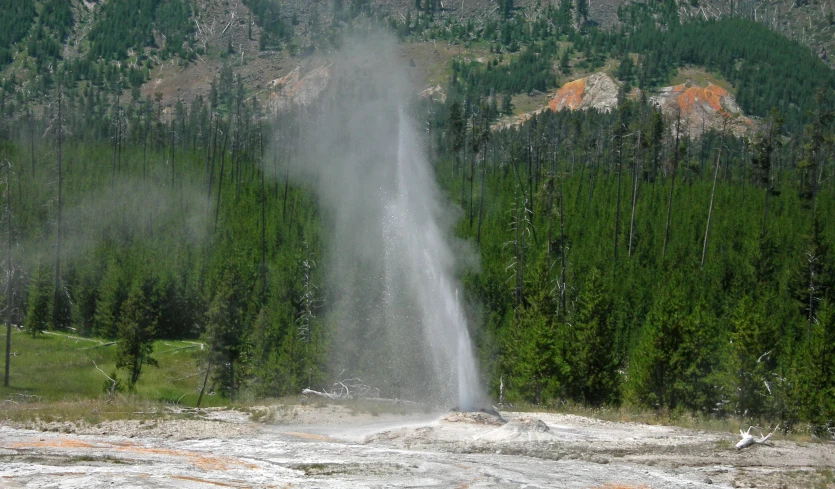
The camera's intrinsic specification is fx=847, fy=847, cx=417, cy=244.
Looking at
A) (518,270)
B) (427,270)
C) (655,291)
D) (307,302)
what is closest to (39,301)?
(307,302)

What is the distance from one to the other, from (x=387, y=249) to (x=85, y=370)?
3251cm

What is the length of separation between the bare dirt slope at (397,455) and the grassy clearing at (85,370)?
27303 mm

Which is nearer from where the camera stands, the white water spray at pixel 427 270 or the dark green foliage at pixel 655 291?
the white water spray at pixel 427 270

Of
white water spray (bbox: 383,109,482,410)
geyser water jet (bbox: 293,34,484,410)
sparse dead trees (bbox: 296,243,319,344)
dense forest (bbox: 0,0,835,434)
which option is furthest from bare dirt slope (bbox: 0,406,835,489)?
sparse dead trees (bbox: 296,243,319,344)

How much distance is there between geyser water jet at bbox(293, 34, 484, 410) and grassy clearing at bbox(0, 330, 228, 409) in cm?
1052

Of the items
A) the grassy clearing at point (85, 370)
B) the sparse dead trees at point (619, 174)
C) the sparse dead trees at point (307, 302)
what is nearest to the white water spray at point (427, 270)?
the sparse dead trees at point (307, 302)

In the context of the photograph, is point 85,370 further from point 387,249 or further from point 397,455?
point 397,455

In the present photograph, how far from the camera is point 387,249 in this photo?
106ft

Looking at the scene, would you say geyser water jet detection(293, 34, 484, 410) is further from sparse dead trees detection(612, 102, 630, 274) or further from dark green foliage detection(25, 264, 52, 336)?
dark green foliage detection(25, 264, 52, 336)

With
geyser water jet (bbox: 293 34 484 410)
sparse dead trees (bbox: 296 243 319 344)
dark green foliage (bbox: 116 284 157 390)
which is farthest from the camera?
sparse dead trees (bbox: 296 243 319 344)

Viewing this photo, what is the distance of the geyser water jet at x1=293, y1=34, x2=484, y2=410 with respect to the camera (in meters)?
25.9

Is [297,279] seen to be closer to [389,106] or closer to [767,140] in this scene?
[389,106]

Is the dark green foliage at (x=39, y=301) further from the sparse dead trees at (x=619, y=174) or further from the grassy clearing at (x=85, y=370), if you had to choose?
the sparse dead trees at (x=619, y=174)

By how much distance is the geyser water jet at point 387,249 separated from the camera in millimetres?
25891
